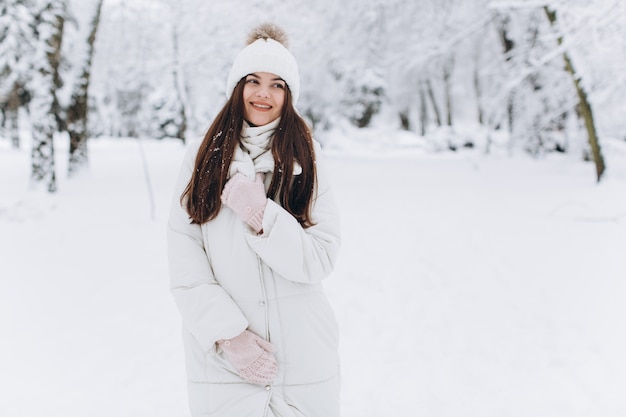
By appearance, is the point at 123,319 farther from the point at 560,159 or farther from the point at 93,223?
the point at 560,159

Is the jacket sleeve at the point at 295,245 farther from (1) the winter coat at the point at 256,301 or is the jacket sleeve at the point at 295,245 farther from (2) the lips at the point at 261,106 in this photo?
(2) the lips at the point at 261,106

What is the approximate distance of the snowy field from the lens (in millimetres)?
3676

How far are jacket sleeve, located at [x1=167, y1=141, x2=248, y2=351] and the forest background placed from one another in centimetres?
125

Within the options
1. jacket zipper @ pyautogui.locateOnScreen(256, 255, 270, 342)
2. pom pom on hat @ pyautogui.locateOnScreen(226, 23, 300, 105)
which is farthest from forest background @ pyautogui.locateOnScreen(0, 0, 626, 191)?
jacket zipper @ pyautogui.locateOnScreen(256, 255, 270, 342)

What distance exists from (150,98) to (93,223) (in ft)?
95.6

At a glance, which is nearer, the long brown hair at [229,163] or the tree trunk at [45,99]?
the long brown hair at [229,163]

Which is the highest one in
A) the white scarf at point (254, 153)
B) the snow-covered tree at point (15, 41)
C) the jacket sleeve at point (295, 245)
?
the snow-covered tree at point (15, 41)

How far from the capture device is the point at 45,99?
894 cm

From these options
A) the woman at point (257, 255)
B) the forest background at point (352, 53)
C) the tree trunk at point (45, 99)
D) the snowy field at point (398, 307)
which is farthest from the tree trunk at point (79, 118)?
the woman at point (257, 255)

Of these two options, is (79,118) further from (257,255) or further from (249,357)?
(249,357)

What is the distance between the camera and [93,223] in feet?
24.0

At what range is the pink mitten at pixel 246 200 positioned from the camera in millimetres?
1650

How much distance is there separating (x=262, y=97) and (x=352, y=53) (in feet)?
36.8

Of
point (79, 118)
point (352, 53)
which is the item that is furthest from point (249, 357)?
point (352, 53)
